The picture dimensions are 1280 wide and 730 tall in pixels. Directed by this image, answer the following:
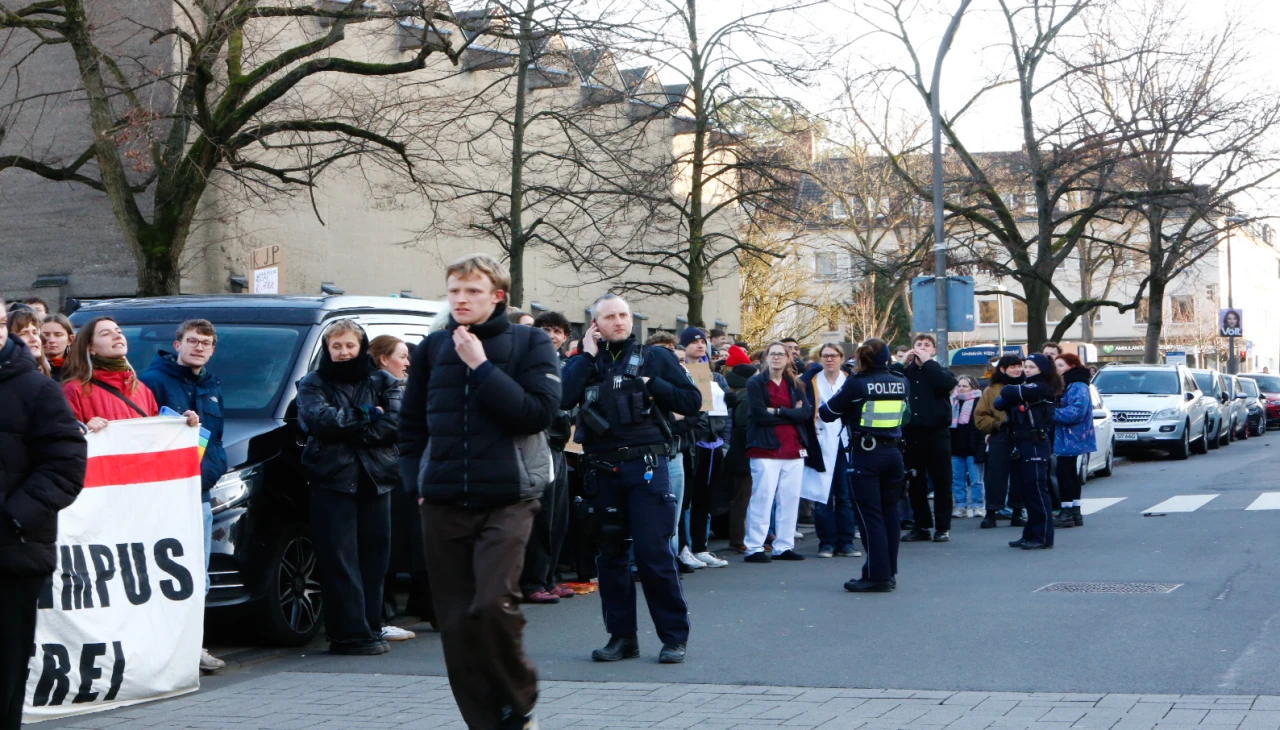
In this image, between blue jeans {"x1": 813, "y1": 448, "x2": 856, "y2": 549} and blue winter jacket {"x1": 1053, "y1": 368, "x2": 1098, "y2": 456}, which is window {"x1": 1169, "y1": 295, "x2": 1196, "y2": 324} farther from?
blue jeans {"x1": 813, "y1": 448, "x2": 856, "y2": 549}

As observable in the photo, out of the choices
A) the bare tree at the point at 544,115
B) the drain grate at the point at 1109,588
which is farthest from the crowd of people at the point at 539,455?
the bare tree at the point at 544,115

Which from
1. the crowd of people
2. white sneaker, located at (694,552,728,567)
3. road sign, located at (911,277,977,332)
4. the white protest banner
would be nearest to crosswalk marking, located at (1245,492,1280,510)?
the crowd of people

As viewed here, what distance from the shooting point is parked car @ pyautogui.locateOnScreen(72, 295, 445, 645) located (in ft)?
26.9

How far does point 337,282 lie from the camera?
2938cm

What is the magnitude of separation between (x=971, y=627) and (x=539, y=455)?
4.05 meters

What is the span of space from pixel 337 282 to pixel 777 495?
17.8 metres

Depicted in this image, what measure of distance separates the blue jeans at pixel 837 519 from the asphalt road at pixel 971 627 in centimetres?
56

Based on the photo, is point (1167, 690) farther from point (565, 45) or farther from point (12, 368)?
point (565, 45)

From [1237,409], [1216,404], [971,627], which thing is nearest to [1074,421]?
[971,627]

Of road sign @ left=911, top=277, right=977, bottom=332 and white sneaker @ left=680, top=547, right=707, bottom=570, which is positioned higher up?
road sign @ left=911, top=277, right=977, bottom=332

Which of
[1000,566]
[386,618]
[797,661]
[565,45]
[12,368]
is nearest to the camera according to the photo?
[12,368]

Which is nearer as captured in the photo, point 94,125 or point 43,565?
point 43,565

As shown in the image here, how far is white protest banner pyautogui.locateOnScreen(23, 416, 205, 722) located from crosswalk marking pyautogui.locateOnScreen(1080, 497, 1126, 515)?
12128 mm

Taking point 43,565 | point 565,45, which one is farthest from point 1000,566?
point 565,45
